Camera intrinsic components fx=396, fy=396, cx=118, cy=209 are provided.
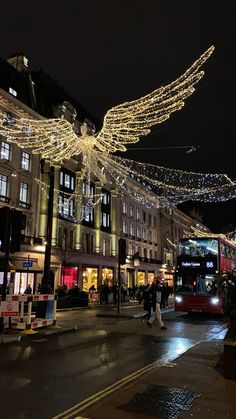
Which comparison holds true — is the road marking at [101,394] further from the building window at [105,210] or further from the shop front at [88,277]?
the building window at [105,210]

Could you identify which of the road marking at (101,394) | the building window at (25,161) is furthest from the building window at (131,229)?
the road marking at (101,394)

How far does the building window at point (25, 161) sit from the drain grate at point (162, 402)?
2943 cm

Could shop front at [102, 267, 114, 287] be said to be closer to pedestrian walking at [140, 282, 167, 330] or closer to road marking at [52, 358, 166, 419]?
pedestrian walking at [140, 282, 167, 330]

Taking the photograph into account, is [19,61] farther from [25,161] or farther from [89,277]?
[89,277]

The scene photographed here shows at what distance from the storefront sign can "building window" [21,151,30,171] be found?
22191 mm

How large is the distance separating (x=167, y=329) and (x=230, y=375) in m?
8.24

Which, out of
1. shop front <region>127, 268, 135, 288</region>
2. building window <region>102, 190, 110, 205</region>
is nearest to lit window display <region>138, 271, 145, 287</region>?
shop front <region>127, 268, 135, 288</region>

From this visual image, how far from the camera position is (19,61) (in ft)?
125

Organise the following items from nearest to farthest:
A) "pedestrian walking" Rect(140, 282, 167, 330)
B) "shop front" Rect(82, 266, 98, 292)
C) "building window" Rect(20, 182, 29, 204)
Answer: "pedestrian walking" Rect(140, 282, 167, 330) → "building window" Rect(20, 182, 29, 204) → "shop front" Rect(82, 266, 98, 292)

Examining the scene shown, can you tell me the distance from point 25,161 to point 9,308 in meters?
22.9

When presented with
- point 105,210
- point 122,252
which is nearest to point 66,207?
point 105,210

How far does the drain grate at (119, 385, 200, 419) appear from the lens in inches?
197

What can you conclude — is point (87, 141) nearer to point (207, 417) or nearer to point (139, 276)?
point (207, 417)

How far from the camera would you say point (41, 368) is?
7844 millimetres
